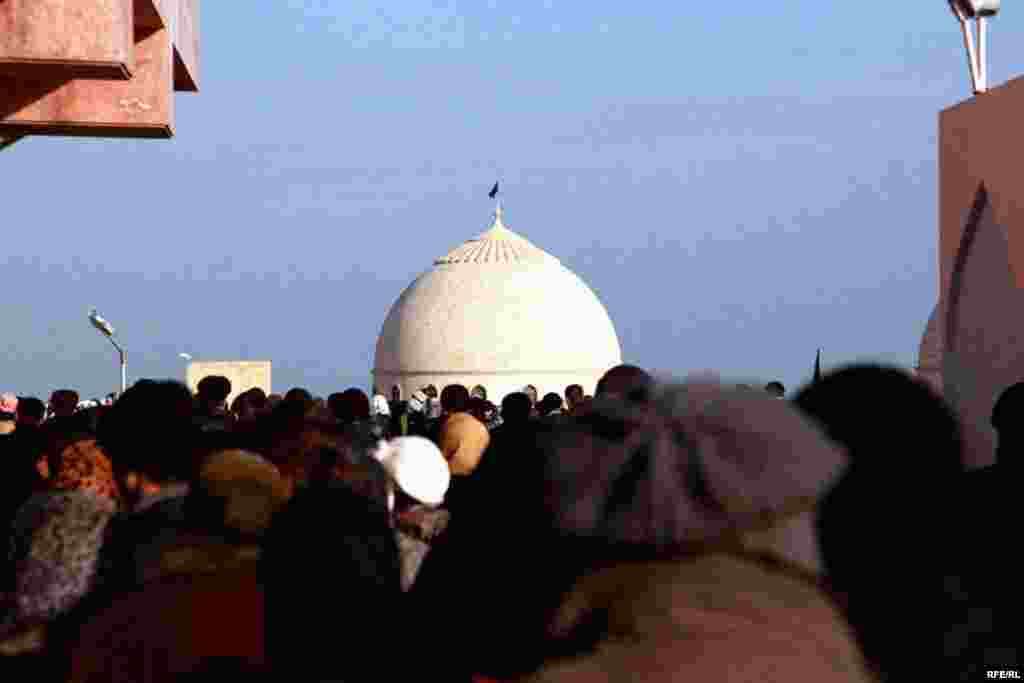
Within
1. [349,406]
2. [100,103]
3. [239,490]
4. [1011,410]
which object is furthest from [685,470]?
[100,103]

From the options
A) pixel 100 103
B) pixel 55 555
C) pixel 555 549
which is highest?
pixel 100 103

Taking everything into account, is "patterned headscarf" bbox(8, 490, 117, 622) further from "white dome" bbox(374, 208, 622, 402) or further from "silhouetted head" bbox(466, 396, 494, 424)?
"white dome" bbox(374, 208, 622, 402)

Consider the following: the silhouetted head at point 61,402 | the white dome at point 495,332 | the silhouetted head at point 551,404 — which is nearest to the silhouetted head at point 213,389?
the silhouetted head at point 61,402

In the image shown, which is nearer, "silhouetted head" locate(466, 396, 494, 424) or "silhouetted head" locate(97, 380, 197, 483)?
"silhouetted head" locate(97, 380, 197, 483)

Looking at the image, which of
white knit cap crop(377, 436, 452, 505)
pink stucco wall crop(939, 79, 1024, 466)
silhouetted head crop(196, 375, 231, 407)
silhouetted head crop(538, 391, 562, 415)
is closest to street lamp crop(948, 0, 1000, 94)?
pink stucco wall crop(939, 79, 1024, 466)

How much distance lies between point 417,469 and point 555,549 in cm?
308

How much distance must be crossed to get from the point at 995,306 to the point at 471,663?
432 inches

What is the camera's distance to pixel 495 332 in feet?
163

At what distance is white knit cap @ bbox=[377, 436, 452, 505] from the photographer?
5176mm

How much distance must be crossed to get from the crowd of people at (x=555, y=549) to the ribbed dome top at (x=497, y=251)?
46.5 meters

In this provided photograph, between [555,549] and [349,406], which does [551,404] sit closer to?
[349,406]

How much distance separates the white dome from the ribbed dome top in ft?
0.29

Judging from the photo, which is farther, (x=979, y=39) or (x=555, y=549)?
(x=979, y=39)

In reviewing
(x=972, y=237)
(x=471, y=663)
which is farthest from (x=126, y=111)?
(x=471, y=663)
